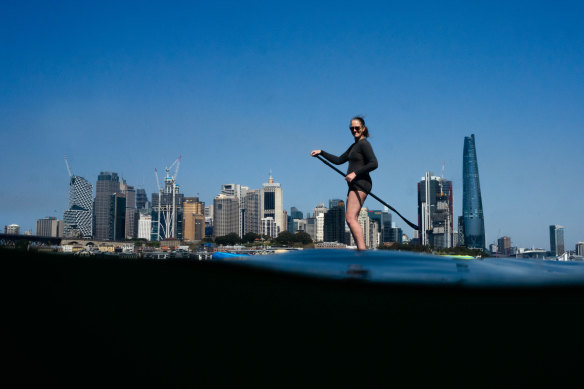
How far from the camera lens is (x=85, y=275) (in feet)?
12.7

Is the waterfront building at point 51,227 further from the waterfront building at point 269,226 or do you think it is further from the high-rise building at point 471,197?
the waterfront building at point 269,226

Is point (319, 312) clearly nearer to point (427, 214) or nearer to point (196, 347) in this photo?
point (196, 347)

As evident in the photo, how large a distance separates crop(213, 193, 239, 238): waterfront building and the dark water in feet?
522

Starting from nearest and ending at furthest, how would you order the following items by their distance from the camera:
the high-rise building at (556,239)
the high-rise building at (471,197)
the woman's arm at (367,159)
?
the woman's arm at (367,159) → the high-rise building at (556,239) → the high-rise building at (471,197)

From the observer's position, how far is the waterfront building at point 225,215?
168m

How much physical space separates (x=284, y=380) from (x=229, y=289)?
113cm

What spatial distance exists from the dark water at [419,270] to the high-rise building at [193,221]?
14087 centimetres

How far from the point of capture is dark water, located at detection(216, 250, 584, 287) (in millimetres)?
4832

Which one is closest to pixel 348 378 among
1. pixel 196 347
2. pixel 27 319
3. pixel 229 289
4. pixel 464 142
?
pixel 196 347

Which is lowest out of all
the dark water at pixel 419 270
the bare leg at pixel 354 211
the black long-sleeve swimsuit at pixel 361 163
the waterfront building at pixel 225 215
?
the dark water at pixel 419 270

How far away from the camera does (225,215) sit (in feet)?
570

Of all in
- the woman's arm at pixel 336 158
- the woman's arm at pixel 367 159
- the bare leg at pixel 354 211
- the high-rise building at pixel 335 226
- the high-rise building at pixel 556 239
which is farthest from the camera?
the high-rise building at pixel 335 226

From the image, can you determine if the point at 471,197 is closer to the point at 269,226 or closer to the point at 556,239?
the point at 269,226

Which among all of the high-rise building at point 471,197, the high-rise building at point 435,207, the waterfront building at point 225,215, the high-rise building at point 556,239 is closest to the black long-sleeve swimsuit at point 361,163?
the high-rise building at point 556,239
